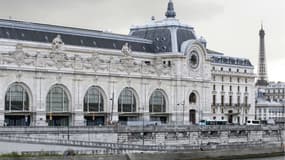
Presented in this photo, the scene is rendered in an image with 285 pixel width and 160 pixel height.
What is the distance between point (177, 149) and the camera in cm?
7975

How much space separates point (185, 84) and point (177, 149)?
141 ft

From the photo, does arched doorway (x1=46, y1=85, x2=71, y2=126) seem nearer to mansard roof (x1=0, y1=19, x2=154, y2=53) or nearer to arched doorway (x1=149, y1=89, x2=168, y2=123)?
mansard roof (x1=0, y1=19, x2=154, y2=53)

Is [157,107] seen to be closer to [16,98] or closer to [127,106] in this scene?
[127,106]

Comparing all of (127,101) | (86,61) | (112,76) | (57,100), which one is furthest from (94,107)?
(127,101)

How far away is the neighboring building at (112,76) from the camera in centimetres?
9950

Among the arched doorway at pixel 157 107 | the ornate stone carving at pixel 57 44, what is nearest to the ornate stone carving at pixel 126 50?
the arched doorway at pixel 157 107

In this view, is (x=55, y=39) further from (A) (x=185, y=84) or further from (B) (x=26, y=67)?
(A) (x=185, y=84)

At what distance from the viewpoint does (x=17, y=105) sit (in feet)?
322

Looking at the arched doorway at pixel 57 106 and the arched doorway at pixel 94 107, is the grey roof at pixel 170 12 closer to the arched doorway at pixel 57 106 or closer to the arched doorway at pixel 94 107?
the arched doorway at pixel 94 107

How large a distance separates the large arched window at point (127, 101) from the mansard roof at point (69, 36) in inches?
321

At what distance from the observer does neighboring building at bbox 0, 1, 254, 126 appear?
3917 inches

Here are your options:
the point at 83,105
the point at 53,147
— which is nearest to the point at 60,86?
the point at 83,105

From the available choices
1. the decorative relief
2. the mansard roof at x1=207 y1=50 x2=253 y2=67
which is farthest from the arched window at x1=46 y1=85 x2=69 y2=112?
the mansard roof at x1=207 y1=50 x2=253 y2=67

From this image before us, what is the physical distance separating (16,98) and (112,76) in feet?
53.4
